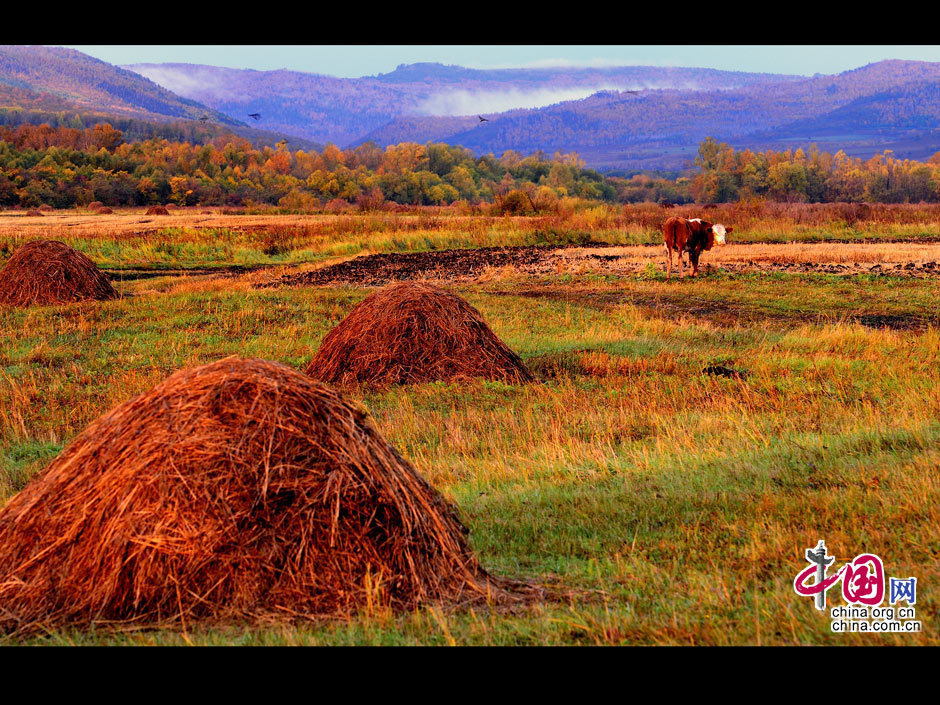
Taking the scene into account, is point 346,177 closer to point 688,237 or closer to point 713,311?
point 688,237

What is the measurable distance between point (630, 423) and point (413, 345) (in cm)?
474

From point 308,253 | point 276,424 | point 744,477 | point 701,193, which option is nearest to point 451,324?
point 744,477

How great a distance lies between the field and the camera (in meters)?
5.63

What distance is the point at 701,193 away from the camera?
11369 centimetres

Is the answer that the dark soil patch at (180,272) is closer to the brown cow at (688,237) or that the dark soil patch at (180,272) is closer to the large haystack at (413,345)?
the brown cow at (688,237)

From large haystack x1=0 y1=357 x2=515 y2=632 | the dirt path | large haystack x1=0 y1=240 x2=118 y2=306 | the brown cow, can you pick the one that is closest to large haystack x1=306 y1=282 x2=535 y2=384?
large haystack x1=0 y1=357 x2=515 y2=632

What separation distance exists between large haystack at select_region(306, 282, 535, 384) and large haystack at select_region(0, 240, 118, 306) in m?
12.8

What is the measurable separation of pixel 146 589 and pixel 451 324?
10.1 m

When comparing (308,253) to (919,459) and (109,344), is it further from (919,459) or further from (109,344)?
(919,459)

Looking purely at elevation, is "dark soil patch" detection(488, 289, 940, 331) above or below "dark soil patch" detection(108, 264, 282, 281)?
above

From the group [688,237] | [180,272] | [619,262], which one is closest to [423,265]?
[619,262]

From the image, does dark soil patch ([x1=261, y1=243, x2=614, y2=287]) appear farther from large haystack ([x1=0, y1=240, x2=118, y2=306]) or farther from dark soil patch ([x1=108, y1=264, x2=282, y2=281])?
large haystack ([x1=0, y1=240, x2=118, y2=306])

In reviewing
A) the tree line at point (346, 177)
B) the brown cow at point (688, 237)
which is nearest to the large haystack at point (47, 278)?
the brown cow at point (688, 237)
